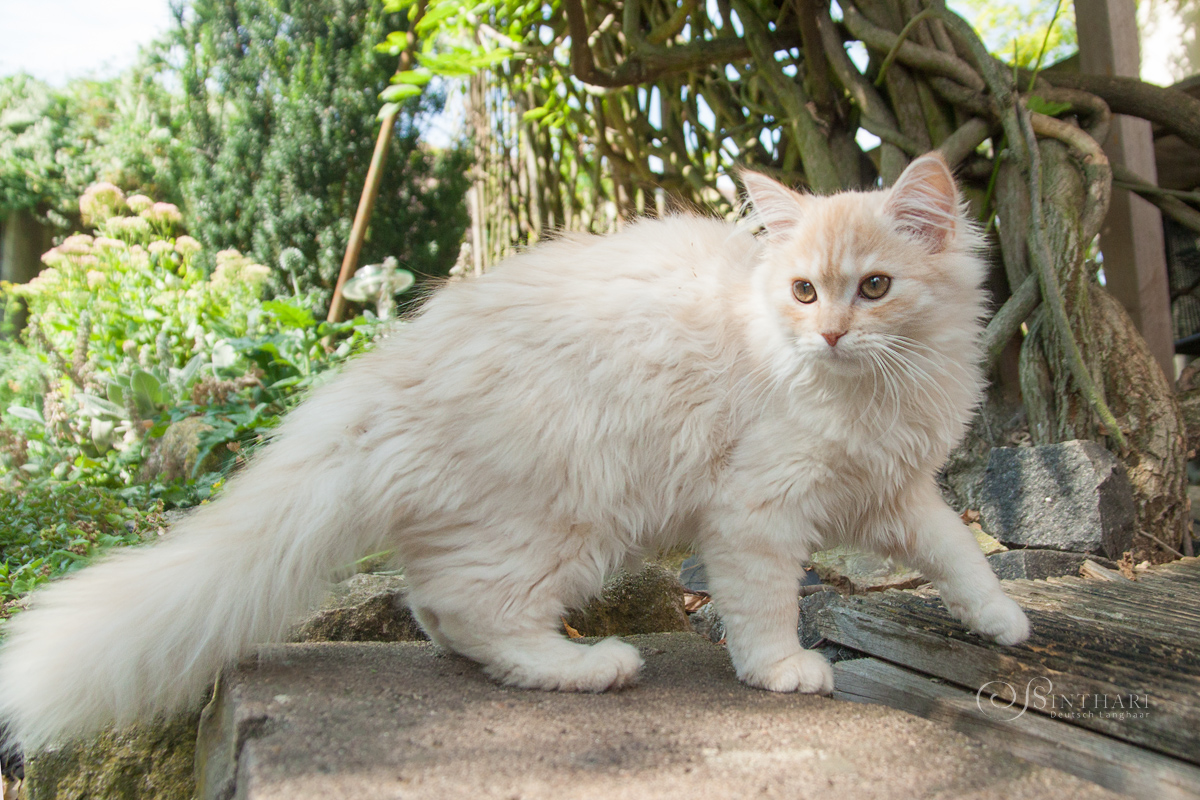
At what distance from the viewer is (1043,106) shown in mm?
2881

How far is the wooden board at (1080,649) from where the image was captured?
1.26 metres

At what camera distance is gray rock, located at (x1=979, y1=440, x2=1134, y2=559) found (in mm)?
2410

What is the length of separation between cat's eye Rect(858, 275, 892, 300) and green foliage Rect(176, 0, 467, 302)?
548cm

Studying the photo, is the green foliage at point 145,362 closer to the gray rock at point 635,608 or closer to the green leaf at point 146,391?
the green leaf at point 146,391

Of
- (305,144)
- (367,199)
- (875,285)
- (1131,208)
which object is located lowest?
(875,285)

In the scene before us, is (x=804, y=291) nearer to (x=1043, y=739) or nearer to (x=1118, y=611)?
(x=1043, y=739)

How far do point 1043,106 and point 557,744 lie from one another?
2.94 m

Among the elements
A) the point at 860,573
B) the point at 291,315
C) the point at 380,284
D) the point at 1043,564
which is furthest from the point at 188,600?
the point at 380,284

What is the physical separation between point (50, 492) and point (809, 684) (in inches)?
137

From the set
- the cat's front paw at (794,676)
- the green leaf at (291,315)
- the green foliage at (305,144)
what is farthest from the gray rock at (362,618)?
the green foliage at (305,144)

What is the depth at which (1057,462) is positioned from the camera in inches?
98.4

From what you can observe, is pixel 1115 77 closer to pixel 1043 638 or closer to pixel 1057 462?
pixel 1057 462

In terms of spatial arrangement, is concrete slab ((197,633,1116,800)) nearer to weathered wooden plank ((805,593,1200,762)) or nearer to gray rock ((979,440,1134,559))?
weathered wooden plank ((805,593,1200,762))

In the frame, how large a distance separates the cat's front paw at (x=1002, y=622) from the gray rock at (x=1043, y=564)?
0.78 m
